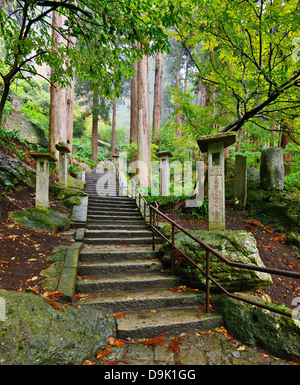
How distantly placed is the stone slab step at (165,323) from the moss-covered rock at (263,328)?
217mm

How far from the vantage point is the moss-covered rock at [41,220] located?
191 inches

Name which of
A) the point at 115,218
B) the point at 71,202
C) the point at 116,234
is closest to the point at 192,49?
the point at 115,218

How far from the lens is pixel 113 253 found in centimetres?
421

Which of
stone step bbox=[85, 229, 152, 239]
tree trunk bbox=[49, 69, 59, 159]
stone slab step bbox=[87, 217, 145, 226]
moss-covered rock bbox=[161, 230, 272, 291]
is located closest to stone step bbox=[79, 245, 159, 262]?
moss-covered rock bbox=[161, 230, 272, 291]

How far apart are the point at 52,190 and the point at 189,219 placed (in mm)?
5338

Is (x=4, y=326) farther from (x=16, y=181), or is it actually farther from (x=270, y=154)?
(x=270, y=154)

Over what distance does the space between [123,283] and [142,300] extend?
509 millimetres

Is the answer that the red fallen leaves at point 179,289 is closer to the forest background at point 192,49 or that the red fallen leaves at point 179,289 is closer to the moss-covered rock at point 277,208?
the moss-covered rock at point 277,208

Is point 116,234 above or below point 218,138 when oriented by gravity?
below

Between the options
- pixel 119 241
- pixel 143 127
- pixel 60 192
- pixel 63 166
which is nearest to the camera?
pixel 119 241

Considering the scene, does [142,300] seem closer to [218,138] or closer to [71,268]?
[71,268]

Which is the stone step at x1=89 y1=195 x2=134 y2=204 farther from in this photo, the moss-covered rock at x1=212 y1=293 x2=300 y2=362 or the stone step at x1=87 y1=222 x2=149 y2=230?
the moss-covered rock at x1=212 y1=293 x2=300 y2=362

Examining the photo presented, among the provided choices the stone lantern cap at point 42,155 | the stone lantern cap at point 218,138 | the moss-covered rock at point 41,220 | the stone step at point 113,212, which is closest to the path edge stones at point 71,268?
the moss-covered rock at point 41,220

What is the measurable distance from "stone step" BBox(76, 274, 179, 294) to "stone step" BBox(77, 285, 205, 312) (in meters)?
0.10
